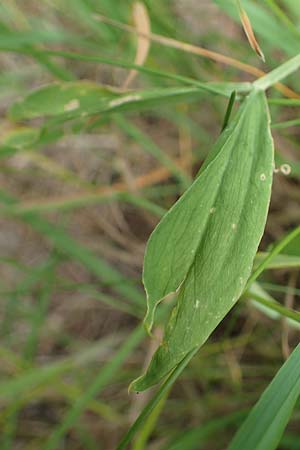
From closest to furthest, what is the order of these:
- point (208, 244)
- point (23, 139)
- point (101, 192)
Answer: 1. point (208, 244)
2. point (23, 139)
3. point (101, 192)

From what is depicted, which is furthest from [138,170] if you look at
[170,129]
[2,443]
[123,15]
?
[2,443]

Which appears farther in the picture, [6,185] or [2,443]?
[6,185]

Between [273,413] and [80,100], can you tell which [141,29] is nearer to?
[80,100]

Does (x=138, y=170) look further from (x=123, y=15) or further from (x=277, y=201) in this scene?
(x=123, y=15)

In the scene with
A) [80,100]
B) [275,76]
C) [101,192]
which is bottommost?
[101,192]

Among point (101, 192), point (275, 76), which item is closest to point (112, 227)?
point (101, 192)

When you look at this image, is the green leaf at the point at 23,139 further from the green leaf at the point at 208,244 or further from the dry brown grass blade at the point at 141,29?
the green leaf at the point at 208,244

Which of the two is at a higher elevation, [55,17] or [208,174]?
[208,174]
